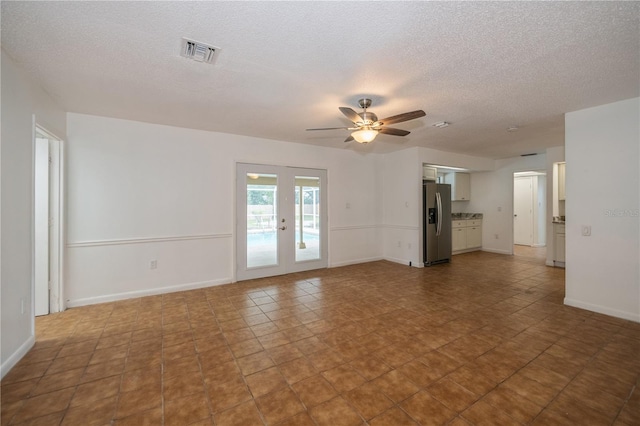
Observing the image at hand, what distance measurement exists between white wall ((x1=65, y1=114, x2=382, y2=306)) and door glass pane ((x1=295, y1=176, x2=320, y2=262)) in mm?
521

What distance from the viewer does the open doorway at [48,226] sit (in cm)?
324

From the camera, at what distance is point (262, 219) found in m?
4.95

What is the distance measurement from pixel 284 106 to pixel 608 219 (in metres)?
4.20

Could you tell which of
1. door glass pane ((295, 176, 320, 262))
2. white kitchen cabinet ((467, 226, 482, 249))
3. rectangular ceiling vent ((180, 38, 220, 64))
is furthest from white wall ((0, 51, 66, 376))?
white kitchen cabinet ((467, 226, 482, 249))

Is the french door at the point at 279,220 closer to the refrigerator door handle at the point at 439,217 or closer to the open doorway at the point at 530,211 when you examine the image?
the refrigerator door handle at the point at 439,217

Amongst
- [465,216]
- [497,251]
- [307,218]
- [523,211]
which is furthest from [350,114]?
[523,211]

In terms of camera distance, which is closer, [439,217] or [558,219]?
[558,219]

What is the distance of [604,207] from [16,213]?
6.21 meters

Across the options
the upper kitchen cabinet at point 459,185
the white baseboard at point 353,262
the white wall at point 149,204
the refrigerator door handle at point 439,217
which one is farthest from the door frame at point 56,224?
the upper kitchen cabinet at point 459,185

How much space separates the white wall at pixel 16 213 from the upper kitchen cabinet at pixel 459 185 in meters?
8.14

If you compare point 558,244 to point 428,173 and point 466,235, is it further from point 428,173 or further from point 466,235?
point 428,173

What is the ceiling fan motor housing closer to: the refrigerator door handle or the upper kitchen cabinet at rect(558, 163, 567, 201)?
the refrigerator door handle

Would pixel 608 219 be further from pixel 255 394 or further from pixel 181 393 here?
pixel 181 393

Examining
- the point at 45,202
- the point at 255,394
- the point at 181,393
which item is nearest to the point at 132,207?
the point at 45,202
